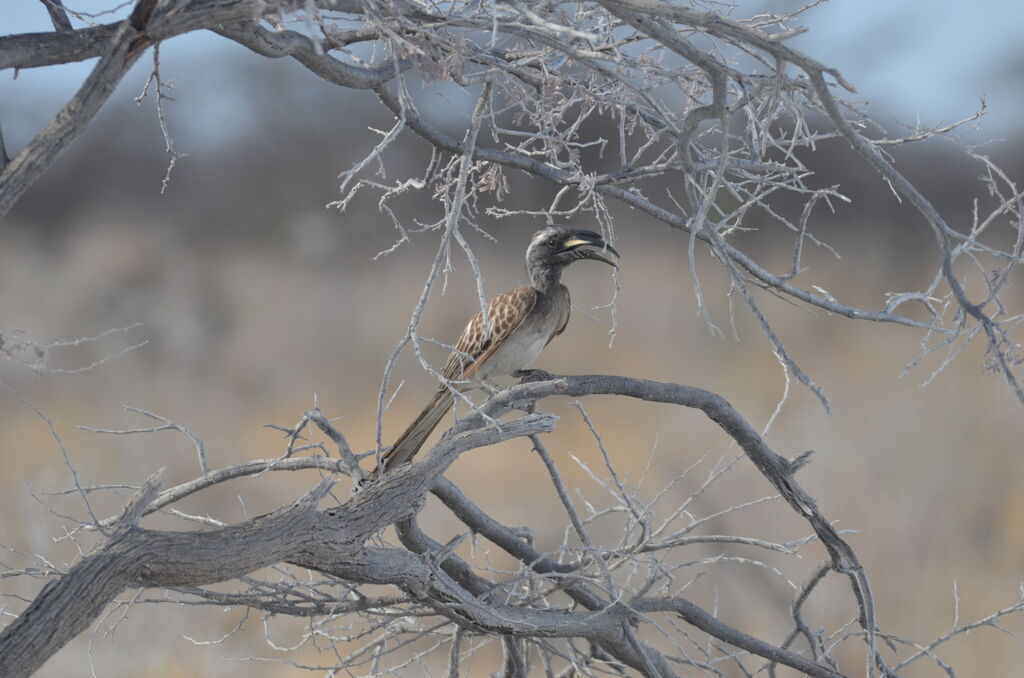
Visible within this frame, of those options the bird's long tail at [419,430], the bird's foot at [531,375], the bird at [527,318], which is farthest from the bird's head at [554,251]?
the bird's long tail at [419,430]

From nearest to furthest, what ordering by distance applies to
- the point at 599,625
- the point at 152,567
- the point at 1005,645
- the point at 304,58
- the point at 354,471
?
the point at 152,567
the point at 304,58
the point at 354,471
the point at 599,625
the point at 1005,645

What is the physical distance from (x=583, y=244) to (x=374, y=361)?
42.8ft

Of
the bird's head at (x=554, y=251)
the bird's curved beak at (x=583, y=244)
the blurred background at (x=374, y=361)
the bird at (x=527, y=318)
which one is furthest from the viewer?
the blurred background at (x=374, y=361)

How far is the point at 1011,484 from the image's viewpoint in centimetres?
992

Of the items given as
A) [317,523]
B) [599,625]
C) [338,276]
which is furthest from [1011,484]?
[338,276]

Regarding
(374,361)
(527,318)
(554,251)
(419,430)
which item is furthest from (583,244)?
(374,361)

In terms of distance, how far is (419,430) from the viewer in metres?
3.02

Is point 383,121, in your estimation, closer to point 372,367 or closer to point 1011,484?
point 372,367

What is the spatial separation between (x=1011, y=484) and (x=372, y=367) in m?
9.05

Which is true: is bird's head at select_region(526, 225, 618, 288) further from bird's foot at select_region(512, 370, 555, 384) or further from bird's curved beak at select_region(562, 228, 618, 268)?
bird's foot at select_region(512, 370, 555, 384)

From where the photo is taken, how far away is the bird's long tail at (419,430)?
3002 mm

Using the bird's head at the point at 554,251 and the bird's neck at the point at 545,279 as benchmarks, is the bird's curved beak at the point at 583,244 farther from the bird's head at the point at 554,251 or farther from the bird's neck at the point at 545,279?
the bird's neck at the point at 545,279

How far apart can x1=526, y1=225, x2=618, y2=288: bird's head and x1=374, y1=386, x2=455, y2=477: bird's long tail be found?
1.96 ft

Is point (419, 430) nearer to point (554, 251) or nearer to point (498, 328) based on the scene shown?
point (498, 328)
